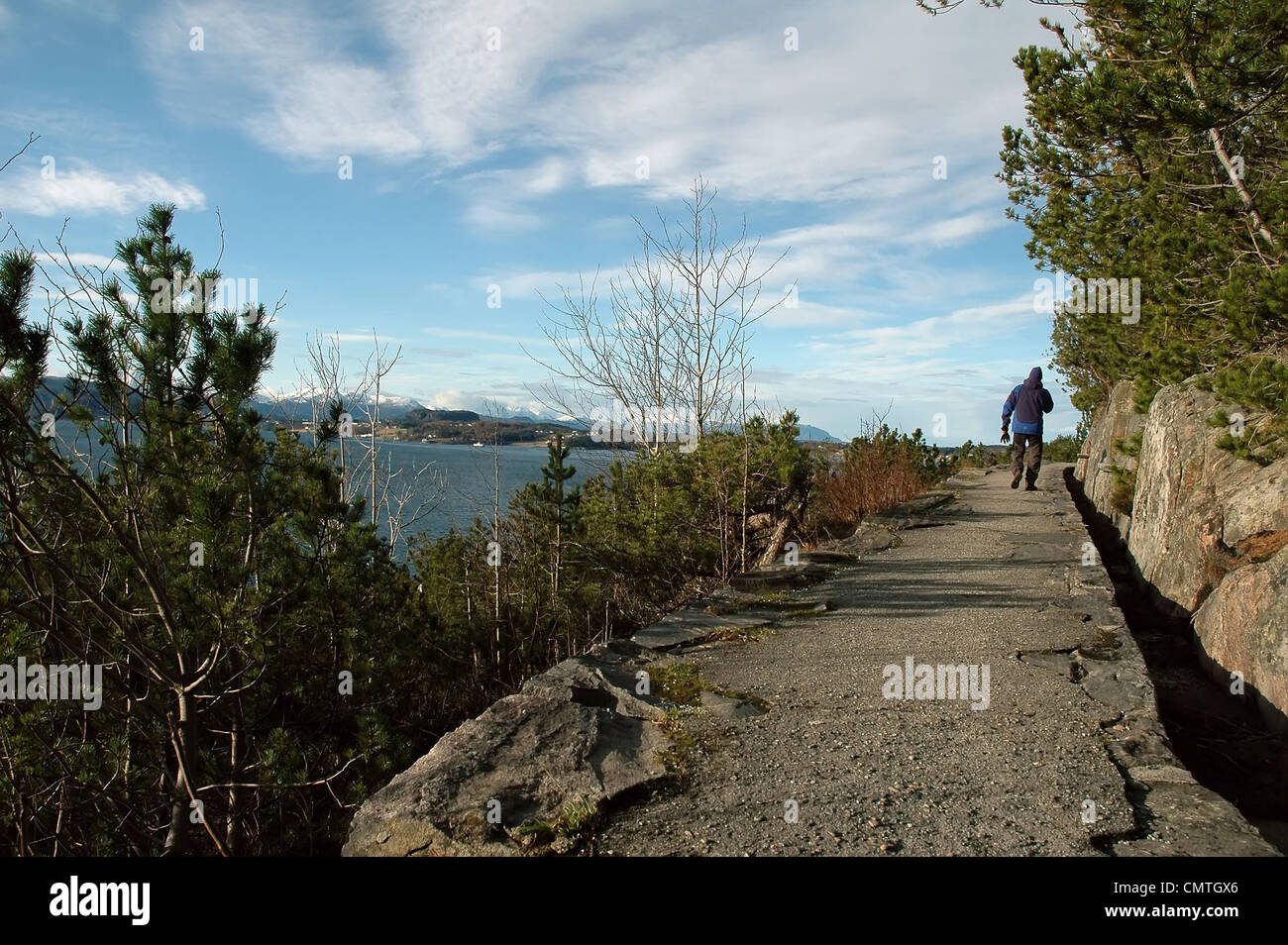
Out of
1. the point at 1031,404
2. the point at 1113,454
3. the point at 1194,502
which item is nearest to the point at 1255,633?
the point at 1194,502

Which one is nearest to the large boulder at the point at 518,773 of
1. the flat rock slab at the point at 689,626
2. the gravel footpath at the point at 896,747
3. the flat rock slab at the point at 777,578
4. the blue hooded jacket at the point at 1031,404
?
the gravel footpath at the point at 896,747

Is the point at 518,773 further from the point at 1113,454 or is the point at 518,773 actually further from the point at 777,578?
the point at 1113,454

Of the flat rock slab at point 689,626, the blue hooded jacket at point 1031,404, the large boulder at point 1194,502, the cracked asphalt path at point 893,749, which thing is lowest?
the cracked asphalt path at point 893,749

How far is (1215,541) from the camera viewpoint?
22.4ft

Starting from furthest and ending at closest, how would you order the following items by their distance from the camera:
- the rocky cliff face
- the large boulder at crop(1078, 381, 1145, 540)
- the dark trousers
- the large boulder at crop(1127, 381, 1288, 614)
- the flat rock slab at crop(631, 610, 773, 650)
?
1. the dark trousers
2. the large boulder at crop(1078, 381, 1145, 540)
3. the large boulder at crop(1127, 381, 1288, 614)
4. the flat rock slab at crop(631, 610, 773, 650)
5. the rocky cliff face

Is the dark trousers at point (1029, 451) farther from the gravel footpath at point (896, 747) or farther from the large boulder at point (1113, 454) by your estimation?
the gravel footpath at point (896, 747)

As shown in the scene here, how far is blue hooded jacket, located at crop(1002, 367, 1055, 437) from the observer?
1377 centimetres

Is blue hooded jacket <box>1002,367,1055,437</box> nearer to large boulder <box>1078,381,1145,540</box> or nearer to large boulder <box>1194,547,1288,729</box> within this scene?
large boulder <box>1078,381,1145,540</box>

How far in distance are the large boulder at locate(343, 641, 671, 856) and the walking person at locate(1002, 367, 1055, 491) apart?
11353mm

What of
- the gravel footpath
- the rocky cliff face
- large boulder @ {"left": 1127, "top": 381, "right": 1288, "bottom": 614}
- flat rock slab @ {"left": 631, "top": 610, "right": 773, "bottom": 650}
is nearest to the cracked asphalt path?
the gravel footpath

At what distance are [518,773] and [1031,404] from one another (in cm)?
1253

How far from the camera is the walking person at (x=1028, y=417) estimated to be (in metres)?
13.8
